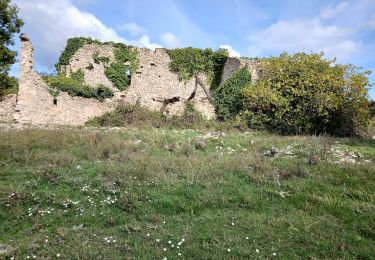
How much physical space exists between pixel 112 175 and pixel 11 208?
2115 millimetres

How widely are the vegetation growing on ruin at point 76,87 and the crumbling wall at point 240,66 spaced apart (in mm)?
7590

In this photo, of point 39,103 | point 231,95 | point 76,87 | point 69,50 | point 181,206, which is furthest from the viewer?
point 69,50

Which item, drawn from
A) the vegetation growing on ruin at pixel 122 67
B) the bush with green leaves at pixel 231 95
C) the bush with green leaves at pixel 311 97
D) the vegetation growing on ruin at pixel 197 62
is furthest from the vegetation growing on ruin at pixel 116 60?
the bush with green leaves at pixel 311 97

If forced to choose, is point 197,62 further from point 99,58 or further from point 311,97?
point 311,97

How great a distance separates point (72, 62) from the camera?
20.4m

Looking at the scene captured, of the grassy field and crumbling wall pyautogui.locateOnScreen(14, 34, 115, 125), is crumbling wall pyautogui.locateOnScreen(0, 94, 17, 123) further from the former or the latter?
the grassy field

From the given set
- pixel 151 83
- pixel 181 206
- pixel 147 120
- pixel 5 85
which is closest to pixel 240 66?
pixel 151 83

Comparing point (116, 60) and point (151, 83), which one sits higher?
point (116, 60)

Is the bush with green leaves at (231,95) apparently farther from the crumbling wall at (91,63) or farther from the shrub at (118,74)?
the crumbling wall at (91,63)

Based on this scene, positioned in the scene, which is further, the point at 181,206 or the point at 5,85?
the point at 5,85

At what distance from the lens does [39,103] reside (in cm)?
1766

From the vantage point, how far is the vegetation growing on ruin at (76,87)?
18250 mm

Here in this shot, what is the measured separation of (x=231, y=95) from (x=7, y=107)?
12803mm

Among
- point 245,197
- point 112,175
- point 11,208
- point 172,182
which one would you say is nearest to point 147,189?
point 172,182
